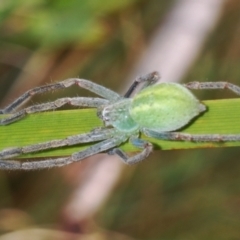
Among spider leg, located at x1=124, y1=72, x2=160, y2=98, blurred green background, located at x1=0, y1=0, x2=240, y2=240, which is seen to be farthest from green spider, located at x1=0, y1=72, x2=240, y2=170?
blurred green background, located at x1=0, y1=0, x2=240, y2=240

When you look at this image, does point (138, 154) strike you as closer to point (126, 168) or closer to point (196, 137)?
point (196, 137)

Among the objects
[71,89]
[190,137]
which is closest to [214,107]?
[190,137]

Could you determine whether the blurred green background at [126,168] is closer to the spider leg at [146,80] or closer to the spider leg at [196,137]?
the spider leg at [146,80]

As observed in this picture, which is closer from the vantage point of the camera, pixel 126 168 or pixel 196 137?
pixel 196 137

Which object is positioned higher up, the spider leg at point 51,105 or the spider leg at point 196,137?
the spider leg at point 51,105

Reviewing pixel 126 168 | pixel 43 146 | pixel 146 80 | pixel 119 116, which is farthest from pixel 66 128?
Answer: pixel 126 168

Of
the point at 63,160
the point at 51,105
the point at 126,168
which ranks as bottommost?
the point at 126,168

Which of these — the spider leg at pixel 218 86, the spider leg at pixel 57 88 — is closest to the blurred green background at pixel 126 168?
the spider leg at pixel 57 88
